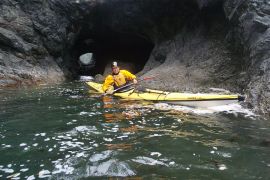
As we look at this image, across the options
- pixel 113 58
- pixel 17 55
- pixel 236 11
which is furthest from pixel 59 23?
pixel 236 11

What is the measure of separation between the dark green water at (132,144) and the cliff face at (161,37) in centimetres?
232

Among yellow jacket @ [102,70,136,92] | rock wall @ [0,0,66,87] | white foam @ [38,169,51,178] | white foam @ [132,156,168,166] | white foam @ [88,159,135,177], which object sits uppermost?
rock wall @ [0,0,66,87]

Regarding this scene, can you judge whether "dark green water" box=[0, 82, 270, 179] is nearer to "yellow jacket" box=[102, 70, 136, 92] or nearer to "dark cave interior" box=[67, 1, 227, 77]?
"yellow jacket" box=[102, 70, 136, 92]

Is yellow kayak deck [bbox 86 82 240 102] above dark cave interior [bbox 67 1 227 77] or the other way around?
the other way around

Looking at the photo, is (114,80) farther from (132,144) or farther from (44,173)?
(44,173)

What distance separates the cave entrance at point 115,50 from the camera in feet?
85.0

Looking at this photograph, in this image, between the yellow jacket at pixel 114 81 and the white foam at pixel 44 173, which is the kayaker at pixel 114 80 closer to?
the yellow jacket at pixel 114 81

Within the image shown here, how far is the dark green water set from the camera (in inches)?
200

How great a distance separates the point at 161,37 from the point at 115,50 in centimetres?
841

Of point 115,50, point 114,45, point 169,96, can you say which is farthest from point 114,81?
point 115,50

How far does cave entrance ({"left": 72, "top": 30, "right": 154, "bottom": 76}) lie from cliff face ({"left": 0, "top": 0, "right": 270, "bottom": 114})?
22 centimetres

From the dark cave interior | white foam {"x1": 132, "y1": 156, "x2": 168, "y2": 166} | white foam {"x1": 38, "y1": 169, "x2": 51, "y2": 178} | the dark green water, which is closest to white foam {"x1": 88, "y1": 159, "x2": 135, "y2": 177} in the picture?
the dark green water

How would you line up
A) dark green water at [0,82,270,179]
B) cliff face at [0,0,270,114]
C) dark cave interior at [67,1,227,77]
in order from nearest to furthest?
1. dark green water at [0,82,270,179]
2. cliff face at [0,0,270,114]
3. dark cave interior at [67,1,227,77]

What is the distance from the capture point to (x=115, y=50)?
93.8 feet
